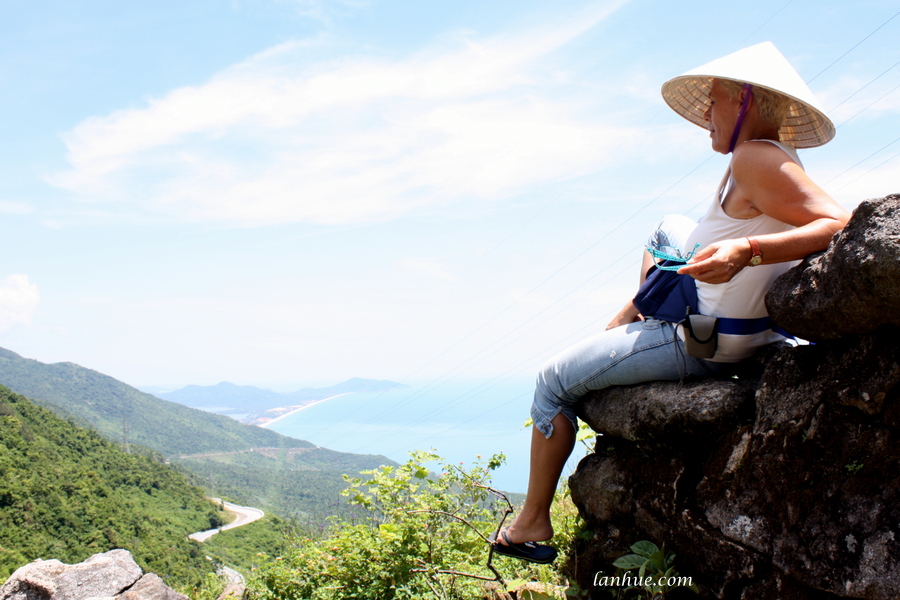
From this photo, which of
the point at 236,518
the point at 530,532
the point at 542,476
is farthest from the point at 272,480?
the point at 542,476

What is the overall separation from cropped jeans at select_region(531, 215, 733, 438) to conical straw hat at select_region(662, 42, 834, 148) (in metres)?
0.58

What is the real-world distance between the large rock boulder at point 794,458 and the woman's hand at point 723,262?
0.79 ft

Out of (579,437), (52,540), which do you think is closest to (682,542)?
(579,437)

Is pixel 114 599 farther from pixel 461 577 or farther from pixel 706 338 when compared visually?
pixel 706 338

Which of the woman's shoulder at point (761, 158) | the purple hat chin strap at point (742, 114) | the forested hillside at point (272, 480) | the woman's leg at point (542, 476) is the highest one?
the purple hat chin strap at point (742, 114)

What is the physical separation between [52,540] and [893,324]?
2773 inches

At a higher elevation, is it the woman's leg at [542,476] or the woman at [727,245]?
the woman at [727,245]

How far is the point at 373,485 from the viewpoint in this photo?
14.8ft

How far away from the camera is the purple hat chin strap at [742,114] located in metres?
2.34

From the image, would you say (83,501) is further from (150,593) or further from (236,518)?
(150,593)

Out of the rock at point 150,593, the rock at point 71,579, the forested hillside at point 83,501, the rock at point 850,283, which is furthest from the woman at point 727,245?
the forested hillside at point 83,501

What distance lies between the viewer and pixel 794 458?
2055 millimetres

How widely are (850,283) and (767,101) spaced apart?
0.85 metres

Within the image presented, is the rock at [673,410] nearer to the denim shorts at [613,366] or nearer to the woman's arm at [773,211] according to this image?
the denim shorts at [613,366]
